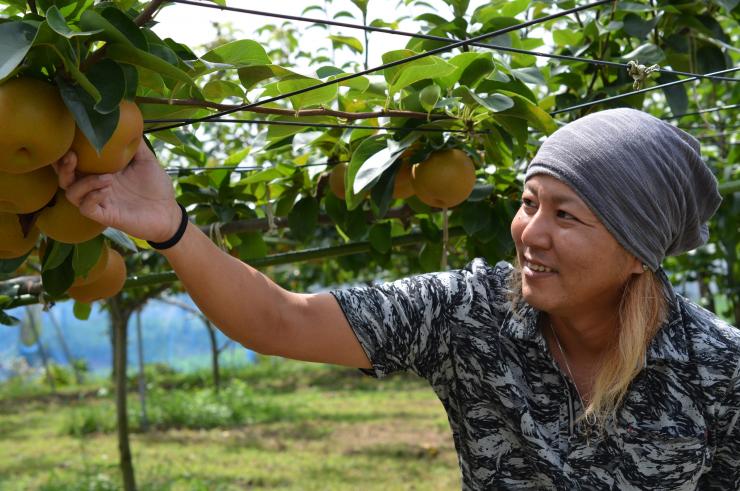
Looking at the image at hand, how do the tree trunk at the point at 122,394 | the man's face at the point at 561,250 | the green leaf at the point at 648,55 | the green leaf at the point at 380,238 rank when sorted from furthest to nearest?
the tree trunk at the point at 122,394 < the green leaf at the point at 380,238 < the green leaf at the point at 648,55 < the man's face at the point at 561,250

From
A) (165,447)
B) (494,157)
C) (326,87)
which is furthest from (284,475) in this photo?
(326,87)

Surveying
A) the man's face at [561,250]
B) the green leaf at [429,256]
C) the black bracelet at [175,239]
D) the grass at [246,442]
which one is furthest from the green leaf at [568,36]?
the grass at [246,442]

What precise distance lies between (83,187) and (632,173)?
85 cm

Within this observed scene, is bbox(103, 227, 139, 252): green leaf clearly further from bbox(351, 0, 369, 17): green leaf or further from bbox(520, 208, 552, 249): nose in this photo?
bbox(351, 0, 369, 17): green leaf

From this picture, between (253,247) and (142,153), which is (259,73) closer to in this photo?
(142,153)

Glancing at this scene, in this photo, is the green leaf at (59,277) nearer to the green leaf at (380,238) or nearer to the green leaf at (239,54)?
the green leaf at (239,54)

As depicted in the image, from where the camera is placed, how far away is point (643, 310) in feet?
4.99

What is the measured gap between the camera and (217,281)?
1318 millimetres

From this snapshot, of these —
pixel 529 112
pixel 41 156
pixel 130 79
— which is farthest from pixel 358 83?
pixel 41 156

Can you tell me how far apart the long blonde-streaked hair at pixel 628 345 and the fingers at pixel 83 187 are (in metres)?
0.77

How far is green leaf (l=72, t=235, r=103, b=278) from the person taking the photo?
1406 mm

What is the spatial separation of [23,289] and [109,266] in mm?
432

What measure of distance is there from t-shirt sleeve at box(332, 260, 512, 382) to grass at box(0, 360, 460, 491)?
3773 millimetres

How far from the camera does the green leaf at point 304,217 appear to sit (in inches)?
84.0
